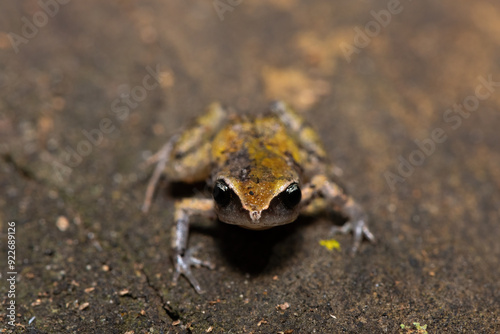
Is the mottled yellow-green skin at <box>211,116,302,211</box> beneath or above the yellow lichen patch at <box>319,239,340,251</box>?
above

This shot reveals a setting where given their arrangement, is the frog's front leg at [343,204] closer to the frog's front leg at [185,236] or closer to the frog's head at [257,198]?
the frog's head at [257,198]

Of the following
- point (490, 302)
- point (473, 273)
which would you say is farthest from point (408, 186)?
point (490, 302)

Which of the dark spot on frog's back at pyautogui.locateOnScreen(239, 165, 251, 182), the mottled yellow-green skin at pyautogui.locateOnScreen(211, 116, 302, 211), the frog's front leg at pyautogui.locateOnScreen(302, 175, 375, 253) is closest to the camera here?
the mottled yellow-green skin at pyautogui.locateOnScreen(211, 116, 302, 211)

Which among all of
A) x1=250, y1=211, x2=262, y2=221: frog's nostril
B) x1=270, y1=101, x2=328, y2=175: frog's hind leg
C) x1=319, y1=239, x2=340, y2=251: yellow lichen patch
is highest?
x1=250, y1=211, x2=262, y2=221: frog's nostril

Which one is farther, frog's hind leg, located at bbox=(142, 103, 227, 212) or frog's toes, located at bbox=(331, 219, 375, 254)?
frog's hind leg, located at bbox=(142, 103, 227, 212)

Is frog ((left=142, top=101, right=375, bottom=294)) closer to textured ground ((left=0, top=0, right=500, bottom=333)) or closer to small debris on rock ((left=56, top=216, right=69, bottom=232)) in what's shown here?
textured ground ((left=0, top=0, right=500, bottom=333))

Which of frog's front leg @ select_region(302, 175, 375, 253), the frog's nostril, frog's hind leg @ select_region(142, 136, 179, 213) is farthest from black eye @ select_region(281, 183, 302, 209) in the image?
frog's hind leg @ select_region(142, 136, 179, 213)

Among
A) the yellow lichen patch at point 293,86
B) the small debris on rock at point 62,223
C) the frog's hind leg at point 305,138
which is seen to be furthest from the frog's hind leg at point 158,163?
the yellow lichen patch at point 293,86

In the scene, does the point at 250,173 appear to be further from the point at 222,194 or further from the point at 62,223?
the point at 62,223

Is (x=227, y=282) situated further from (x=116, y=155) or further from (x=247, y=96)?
(x=247, y=96)

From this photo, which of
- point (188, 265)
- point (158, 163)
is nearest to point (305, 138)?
point (158, 163)
